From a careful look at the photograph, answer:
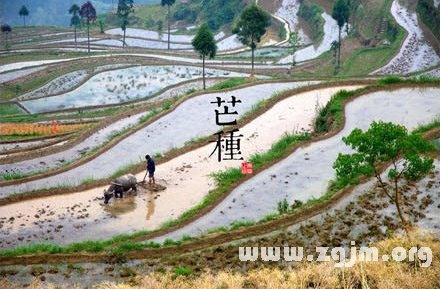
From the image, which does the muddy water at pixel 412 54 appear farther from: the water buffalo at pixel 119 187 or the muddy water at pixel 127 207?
the water buffalo at pixel 119 187

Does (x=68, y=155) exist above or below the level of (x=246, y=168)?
below

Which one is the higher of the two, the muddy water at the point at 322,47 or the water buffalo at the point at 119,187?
the muddy water at the point at 322,47

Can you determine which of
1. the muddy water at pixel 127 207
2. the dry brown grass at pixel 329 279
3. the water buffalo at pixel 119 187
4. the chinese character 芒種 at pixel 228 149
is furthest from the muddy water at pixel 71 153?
the dry brown grass at pixel 329 279

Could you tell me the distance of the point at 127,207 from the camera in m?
19.5

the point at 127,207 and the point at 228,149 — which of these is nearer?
the point at 127,207

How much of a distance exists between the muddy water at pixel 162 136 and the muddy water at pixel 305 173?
631cm

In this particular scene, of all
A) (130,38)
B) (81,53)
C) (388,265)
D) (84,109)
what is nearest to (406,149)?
(388,265)

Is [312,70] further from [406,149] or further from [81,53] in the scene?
[406,149]

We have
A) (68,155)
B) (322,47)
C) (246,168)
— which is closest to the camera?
(246,168)

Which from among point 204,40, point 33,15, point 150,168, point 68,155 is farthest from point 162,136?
point 33,15

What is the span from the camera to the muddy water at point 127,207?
17.7 meters

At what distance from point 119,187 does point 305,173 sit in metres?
6.93

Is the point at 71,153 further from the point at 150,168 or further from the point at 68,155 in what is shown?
the point at 150,168

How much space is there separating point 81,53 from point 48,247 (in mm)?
57973
